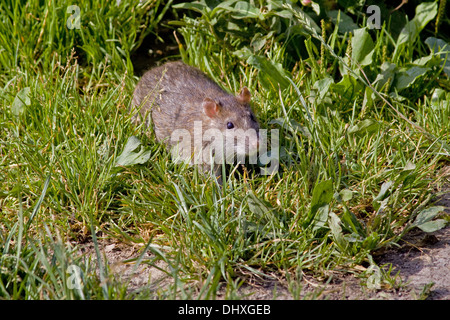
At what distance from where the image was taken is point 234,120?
Answer: 3.98m

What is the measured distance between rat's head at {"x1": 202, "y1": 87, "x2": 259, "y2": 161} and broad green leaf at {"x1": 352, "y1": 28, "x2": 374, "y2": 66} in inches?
37.4

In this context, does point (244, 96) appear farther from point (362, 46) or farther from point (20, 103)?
point (20, 103)

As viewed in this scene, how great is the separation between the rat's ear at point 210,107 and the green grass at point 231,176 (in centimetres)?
43

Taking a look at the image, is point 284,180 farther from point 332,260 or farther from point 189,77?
point 189,77

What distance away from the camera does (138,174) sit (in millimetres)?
3717

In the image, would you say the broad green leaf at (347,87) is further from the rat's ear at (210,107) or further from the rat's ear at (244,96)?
the rat's ear at (210,107)

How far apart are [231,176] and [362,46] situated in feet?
4.87

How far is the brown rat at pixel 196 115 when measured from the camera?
395cm

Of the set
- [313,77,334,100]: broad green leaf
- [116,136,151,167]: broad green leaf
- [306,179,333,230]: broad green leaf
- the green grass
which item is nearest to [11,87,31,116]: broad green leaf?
the green grass

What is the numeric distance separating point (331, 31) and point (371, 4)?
411 millimetres

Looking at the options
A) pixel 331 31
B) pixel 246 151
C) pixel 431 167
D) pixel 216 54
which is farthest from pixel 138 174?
pixel 331 31

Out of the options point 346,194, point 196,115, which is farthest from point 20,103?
point 346,194

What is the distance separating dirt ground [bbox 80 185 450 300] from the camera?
2889 millimetres

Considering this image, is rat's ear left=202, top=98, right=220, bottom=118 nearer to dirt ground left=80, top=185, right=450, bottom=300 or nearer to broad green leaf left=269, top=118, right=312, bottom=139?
broad green leaf left=269, top=118, right=312, bottom=139
